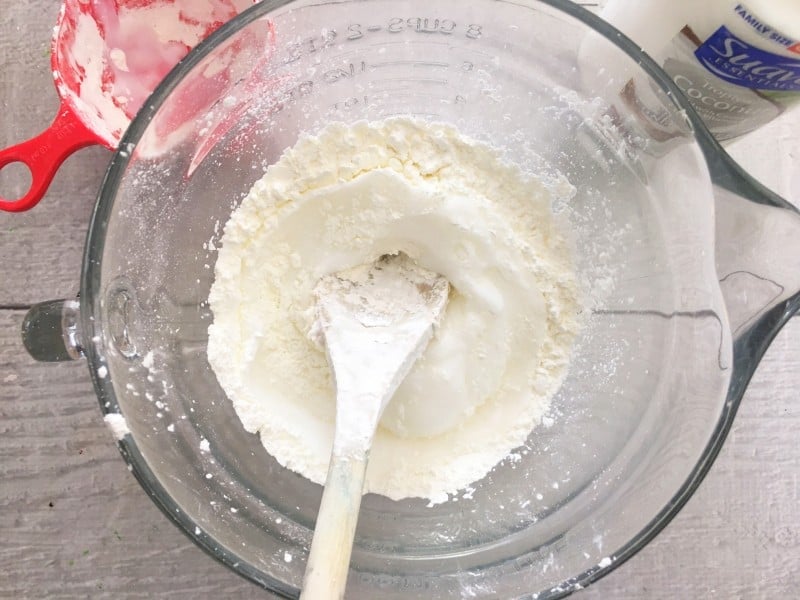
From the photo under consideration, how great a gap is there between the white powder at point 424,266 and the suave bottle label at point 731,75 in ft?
0.50

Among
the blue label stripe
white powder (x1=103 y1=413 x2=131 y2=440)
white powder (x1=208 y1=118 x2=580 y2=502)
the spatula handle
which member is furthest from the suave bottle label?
white powder (x1=103 y1=413 x2=131 y2=440)

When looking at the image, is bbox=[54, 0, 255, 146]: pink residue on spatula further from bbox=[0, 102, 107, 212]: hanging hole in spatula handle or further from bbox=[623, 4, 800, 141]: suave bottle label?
bbox=[623, 4, 800, 141]: suave bottle label

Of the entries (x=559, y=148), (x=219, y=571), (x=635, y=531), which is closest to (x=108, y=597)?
(x=219, y=571)

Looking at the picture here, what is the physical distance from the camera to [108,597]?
79cm

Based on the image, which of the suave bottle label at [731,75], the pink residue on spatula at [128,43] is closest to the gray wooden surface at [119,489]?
the pink residue on spatula at [128,43]

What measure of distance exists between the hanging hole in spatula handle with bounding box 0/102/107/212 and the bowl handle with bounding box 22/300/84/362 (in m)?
0.20

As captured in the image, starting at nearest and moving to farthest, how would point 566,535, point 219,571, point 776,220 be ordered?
point 776,220 → point 566,535 → point 219,571

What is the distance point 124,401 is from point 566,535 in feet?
1.31

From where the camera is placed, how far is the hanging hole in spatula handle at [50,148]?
0.73 metres

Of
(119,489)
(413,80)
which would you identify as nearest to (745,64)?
(413,80)

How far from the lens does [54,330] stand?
0.60m

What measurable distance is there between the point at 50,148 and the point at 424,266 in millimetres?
405

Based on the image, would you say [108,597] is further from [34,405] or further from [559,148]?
[559,148]

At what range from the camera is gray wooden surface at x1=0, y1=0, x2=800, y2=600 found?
0.79m
